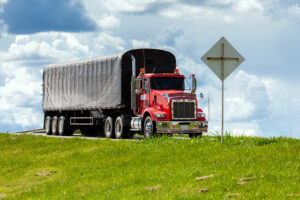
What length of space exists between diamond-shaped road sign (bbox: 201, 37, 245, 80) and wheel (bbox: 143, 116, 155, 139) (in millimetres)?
6561

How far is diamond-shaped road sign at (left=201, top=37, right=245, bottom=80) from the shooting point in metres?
18.3

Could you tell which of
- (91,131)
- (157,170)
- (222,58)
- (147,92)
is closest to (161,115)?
(147,92)

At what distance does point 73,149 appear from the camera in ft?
73.8

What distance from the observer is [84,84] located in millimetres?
32344

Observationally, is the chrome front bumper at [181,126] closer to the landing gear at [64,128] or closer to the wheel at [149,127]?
the wheel at [149,127]

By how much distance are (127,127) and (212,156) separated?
1218 cm

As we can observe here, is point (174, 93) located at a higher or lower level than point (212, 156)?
higher

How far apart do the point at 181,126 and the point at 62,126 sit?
45.2 feet

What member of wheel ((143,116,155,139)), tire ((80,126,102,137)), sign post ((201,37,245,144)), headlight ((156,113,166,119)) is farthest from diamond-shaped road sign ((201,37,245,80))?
tire ((80,126,102,137))

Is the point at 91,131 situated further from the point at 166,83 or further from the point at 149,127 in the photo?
the point at 166,83

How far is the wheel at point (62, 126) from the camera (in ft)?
116

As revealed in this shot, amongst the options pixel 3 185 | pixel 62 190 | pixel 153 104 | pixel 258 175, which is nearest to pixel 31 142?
pixel 153 104

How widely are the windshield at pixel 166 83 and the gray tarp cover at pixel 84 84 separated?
362cm

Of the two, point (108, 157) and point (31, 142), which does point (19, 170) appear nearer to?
point (108, 157)
